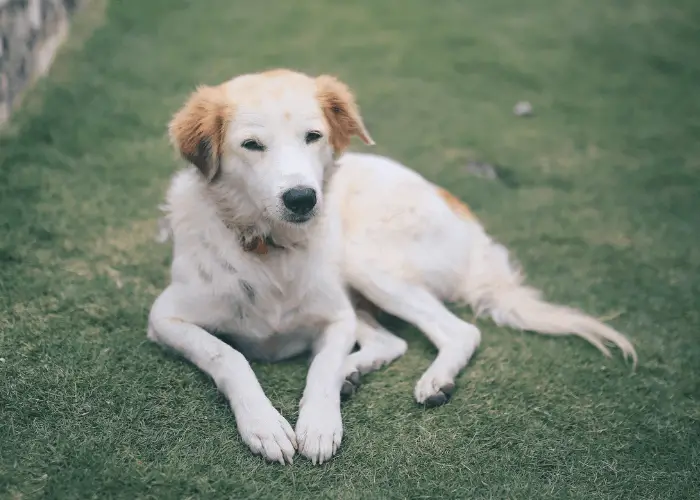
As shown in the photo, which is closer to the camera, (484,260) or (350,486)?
(350,486)

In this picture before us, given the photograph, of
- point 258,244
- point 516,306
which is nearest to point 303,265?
point 258,244

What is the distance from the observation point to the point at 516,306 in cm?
358

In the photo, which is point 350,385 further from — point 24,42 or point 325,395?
point 24,42

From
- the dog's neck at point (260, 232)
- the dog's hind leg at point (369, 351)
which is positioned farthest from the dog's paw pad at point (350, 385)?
the dog's neck at point (260, 232)

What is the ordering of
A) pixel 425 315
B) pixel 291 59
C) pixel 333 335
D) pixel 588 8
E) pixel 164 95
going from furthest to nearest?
pixel 588 8 < pixel 291 59 < pixel 164 95 < pixel 425 315 < pixel 333 335

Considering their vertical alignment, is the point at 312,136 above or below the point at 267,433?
above

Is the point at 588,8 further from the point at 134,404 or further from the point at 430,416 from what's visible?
the point at 134,404

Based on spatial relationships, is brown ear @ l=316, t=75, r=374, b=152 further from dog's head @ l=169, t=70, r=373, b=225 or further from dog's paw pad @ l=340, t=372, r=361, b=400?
dog's paw pad @ l=340, t=372, r=361, b=400

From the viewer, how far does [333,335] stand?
3023mm

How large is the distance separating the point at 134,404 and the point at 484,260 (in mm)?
1887

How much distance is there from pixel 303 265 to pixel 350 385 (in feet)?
1.75

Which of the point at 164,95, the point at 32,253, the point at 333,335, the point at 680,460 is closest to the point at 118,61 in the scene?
the point at 164,95

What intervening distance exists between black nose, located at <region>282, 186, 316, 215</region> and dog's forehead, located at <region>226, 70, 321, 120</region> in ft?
0.98

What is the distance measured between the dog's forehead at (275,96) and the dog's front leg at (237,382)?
0.88m
